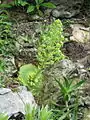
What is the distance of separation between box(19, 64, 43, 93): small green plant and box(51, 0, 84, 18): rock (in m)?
1.46

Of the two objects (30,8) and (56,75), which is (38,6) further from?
(56,75)

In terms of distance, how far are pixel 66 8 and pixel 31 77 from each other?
1.89 m

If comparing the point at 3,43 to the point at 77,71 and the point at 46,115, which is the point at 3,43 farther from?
the point at 46,115

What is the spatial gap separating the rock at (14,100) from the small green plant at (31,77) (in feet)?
0.57

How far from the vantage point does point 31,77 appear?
459 centimetres

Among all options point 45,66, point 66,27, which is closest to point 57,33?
point 45,66

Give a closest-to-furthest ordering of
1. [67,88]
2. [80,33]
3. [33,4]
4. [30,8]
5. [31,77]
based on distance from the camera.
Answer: [67,88], [31,77], [80,33], [30,8], [33,4]

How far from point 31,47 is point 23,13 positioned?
34.9 inches

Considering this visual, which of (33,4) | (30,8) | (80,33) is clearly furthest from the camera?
(33,4)

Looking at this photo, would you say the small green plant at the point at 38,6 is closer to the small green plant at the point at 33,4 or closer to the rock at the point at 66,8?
the small green plant at the point at 33,4

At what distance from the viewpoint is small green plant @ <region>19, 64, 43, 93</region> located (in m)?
4.51

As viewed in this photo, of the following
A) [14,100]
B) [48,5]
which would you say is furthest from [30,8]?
[14,100]

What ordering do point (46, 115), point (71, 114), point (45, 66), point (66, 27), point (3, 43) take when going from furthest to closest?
point (66, 27), point (3, 43), point (45, 66), point (71, 114), point (46, 115)

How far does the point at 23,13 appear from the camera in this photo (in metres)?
6.14
